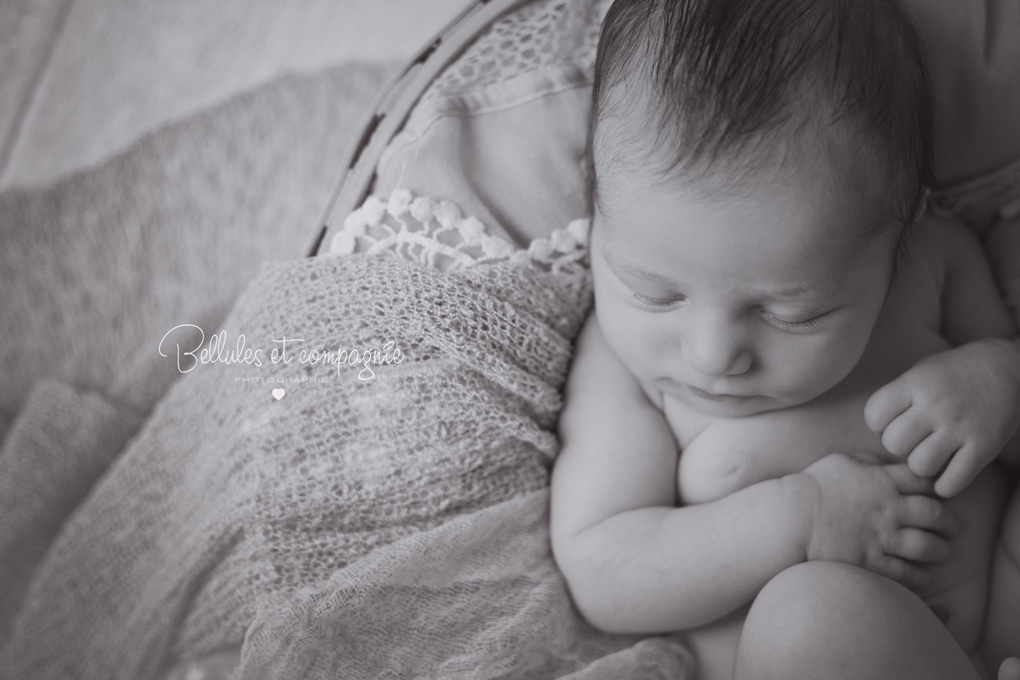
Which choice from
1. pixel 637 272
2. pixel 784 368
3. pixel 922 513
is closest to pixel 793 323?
pixel 784 368

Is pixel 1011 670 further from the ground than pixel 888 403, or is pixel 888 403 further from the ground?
pixel 888 403

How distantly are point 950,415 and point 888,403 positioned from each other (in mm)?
63

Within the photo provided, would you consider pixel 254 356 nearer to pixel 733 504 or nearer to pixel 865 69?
pixel 733 504

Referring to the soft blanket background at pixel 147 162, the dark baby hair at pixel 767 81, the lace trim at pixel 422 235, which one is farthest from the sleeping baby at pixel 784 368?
the soft blanket background at pixel 147 162

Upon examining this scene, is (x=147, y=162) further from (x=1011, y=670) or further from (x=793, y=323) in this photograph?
(x=1011, y=670)

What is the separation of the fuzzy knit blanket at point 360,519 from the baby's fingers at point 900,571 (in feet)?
0.80

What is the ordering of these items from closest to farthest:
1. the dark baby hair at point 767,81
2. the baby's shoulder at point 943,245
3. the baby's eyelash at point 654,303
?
the dark baby hair at point 767,81 → the baby's eyelash at point 654,303 → the baby's shoulder at point 943,245

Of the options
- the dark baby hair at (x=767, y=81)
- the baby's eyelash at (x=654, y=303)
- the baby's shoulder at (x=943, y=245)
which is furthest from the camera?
the baby's shoulder at (x=943, y=245)

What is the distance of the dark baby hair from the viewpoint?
0.63m

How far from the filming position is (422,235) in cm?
83

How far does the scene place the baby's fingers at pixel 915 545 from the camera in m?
0.79

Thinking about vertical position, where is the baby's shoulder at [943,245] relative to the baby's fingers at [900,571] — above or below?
above

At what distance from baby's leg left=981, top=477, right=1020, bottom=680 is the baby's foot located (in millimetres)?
108

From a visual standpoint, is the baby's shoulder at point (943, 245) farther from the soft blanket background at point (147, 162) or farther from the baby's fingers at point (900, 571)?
the soft blanket background at point (147, 162)
